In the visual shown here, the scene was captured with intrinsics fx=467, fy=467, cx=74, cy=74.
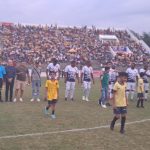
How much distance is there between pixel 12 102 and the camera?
786 inches

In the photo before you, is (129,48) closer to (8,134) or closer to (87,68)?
(87,68)

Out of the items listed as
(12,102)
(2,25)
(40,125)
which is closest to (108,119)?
(40,125)

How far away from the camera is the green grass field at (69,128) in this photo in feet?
37.7

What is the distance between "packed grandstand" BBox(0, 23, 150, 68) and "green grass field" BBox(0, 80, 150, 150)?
102 ft

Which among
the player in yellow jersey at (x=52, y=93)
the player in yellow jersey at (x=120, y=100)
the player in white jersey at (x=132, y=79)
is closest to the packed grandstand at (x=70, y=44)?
the player in white jersey at (x=132, y=79)

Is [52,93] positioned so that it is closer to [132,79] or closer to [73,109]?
[73,109]

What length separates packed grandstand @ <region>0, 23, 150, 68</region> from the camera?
172 ft

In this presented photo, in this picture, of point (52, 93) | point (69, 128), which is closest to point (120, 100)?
point (69, 128)

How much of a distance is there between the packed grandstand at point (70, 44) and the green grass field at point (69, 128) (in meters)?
31.0

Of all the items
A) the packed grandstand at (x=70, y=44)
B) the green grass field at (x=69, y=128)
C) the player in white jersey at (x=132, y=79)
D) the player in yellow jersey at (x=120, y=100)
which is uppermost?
the packed grandstand at (x=70, y=44)

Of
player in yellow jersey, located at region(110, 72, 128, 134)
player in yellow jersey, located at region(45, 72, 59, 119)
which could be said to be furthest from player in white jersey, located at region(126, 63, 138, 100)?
player in yellow jersey, located at region(110, 72, 128, 134)

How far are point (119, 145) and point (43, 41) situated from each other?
47.3 metres

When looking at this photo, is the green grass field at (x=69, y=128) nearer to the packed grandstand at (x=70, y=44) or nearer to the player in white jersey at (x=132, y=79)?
the player in white jersey at (x=132, y=79)

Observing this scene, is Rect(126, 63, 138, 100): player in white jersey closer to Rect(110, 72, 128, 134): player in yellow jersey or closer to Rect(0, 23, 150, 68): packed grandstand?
Rect(110, 72, 128, 134): player in yellow jersey
